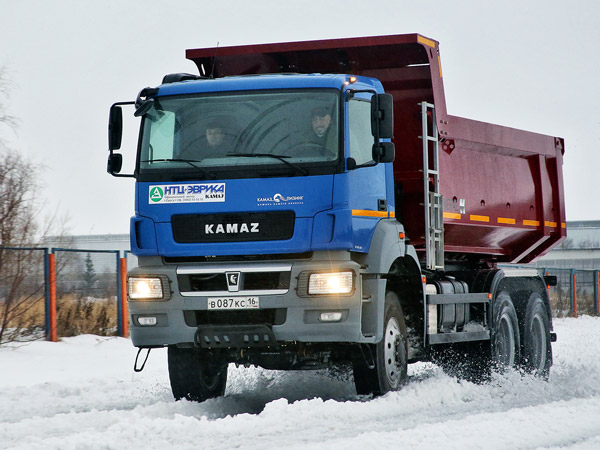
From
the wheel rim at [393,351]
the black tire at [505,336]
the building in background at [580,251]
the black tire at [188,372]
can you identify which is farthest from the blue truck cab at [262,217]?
the building in background at [580,251]

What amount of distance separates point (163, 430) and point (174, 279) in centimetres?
180

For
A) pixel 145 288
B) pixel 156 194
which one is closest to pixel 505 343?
pixel 145 288

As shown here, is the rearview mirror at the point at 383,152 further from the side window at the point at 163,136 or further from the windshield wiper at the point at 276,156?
the side window at the point at 163,136

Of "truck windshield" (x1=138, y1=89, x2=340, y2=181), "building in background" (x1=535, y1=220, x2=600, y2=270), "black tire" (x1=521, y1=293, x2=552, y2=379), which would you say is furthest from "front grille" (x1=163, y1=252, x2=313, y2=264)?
"building in background" (x1=535, y1=220, x2=600, y2=270)

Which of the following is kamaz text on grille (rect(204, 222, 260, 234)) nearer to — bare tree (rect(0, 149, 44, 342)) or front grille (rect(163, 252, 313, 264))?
front grille (rect(163, 252, 313, 264))

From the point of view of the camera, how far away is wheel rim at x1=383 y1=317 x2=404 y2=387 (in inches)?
374

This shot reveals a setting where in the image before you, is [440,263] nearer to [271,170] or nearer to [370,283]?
[370,283]

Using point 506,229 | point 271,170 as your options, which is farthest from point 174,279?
point 506,229

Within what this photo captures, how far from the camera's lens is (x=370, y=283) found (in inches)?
353

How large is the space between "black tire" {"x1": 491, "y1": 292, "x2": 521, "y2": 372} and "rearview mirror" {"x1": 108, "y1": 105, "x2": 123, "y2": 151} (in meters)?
5.30

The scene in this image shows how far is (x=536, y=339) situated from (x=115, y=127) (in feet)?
22.3

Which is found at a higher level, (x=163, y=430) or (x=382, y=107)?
(x=382, y=107)

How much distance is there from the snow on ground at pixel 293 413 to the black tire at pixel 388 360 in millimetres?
142

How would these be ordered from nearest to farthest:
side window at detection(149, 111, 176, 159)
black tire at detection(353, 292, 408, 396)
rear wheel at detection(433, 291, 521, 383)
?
side window at detection(149, 111, 176, 159) → black tire at detection(353, 292, 408, 396) → rear wheel at detection(433, 291, 521, 383)
